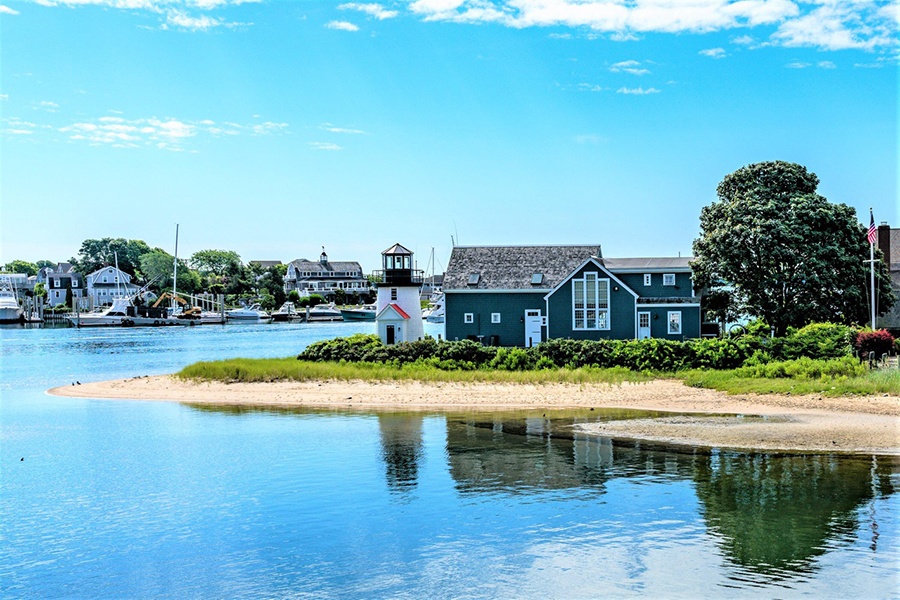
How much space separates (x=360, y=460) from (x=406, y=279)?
2650 centimetres

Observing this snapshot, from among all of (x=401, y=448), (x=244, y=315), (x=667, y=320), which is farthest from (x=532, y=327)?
(x=244, y=315)

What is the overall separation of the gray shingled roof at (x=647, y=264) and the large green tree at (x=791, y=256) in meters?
1.38

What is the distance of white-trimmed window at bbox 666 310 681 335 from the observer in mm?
46312

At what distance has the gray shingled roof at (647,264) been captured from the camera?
46.6 meters

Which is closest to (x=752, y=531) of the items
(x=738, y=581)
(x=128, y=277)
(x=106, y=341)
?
(x=738, y=581)

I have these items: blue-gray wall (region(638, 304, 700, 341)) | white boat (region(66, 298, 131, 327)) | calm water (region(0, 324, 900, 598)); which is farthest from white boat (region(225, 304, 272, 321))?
calm water (region(0, 324, 900, 598))

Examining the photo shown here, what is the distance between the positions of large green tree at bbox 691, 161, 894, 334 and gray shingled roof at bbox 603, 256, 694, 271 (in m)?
1.38

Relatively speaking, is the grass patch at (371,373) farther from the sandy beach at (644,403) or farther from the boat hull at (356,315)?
the boat hull at (356,315)

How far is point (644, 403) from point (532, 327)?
1488 cm

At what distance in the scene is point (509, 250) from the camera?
50875 millimetres

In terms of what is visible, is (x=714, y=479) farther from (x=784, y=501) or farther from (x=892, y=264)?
(x=892, y=264)

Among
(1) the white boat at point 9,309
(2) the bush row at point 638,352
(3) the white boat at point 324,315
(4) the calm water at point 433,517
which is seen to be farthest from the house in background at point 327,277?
(4) the calm water at point 433,517

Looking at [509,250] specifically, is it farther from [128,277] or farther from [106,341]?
[128,277]

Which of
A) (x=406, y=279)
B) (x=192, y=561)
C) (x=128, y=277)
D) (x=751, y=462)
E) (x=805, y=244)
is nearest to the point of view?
(x=192, y=561)
